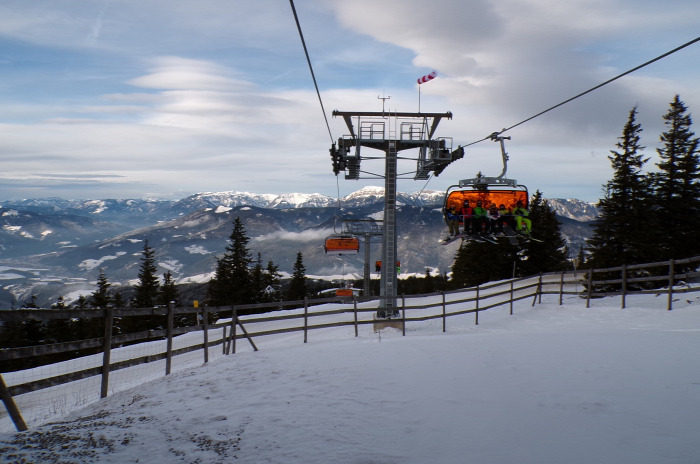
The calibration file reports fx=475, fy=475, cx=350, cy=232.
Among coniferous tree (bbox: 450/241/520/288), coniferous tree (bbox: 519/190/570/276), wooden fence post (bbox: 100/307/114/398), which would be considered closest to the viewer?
wooden fence post (bbox: 100/307/114/398)

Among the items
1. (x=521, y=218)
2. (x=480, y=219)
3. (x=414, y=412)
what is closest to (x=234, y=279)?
(x=480, y=219)

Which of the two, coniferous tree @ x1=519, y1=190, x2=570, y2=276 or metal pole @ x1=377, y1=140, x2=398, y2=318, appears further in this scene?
coniferous tree @ x1=519, y1=190, x2=570, y2=276

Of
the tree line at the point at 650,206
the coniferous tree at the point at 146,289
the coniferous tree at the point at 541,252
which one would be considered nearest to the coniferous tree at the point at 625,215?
the tree line at the point at 650,206

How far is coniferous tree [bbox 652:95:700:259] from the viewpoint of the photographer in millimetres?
33000

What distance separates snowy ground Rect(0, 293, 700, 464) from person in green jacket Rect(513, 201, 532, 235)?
22.1 feet

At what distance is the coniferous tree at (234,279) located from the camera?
50812 mm

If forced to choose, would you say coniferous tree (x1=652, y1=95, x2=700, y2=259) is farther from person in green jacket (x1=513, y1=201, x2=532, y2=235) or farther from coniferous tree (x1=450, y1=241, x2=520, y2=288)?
person in green jacket (x1=513, y1=201, x2=532, y2=235)

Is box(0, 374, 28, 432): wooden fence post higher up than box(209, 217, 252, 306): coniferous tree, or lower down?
higher up

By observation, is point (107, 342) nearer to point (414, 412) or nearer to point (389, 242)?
point (414, 412)

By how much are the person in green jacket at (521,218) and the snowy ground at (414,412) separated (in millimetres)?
6746

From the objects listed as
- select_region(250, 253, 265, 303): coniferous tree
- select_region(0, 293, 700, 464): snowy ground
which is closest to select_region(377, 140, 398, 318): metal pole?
select_region(0, 293, 700, 464): snowy ground

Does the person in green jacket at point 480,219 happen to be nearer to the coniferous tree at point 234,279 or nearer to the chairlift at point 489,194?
the chairlift at point 489,194

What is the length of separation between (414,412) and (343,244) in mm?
31855

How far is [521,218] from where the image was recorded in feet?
53.3
